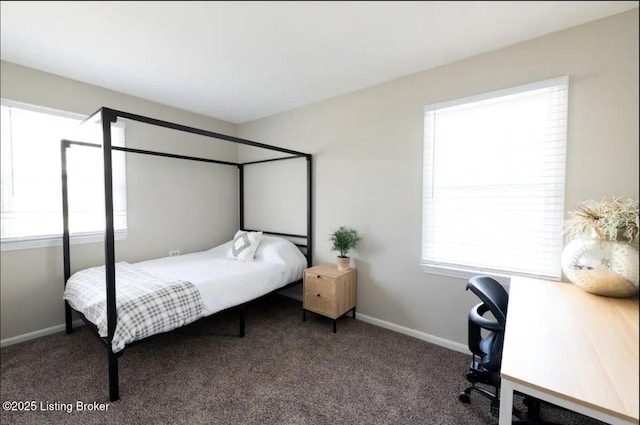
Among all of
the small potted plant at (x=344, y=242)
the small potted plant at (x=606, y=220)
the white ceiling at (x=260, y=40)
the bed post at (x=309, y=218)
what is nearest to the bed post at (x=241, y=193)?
the white ceiling at (x=260, y=40)

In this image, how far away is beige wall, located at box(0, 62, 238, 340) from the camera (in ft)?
7.04

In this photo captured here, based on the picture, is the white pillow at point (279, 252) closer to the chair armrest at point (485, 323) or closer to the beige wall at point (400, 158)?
the beige wall at point (400, 158)

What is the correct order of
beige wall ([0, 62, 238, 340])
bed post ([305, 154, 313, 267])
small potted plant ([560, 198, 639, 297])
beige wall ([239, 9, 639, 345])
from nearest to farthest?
small potted plant ([560, 198, 639, 297]) < beige wall ([239, 9, 639, 345]) < beige wall ([0, 62, 238, 340]) < bed post ([305, 154, 313, 267])

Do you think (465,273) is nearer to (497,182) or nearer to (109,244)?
(497,182)

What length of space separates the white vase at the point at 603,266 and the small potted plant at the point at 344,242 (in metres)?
1.88

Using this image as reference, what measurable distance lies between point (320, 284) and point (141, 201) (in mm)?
2114

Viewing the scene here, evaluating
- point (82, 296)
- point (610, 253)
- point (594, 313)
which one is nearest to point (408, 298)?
point (594, 313)

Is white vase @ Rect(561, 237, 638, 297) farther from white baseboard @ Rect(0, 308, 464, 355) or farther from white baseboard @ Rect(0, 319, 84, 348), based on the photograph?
white baseboard @ Rect(0, 319, 84, 348)

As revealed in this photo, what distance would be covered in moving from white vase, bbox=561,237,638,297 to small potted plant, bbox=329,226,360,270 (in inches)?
73.8

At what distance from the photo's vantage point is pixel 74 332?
2.34m

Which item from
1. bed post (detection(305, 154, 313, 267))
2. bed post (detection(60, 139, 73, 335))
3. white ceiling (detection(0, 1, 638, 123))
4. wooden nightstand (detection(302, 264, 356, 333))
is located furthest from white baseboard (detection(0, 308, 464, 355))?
white ceiling (detection(0, 1, 638, 123))

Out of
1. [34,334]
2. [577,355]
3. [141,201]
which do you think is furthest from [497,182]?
[34,334]

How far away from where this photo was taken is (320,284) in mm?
2455

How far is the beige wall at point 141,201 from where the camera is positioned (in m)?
2.15
